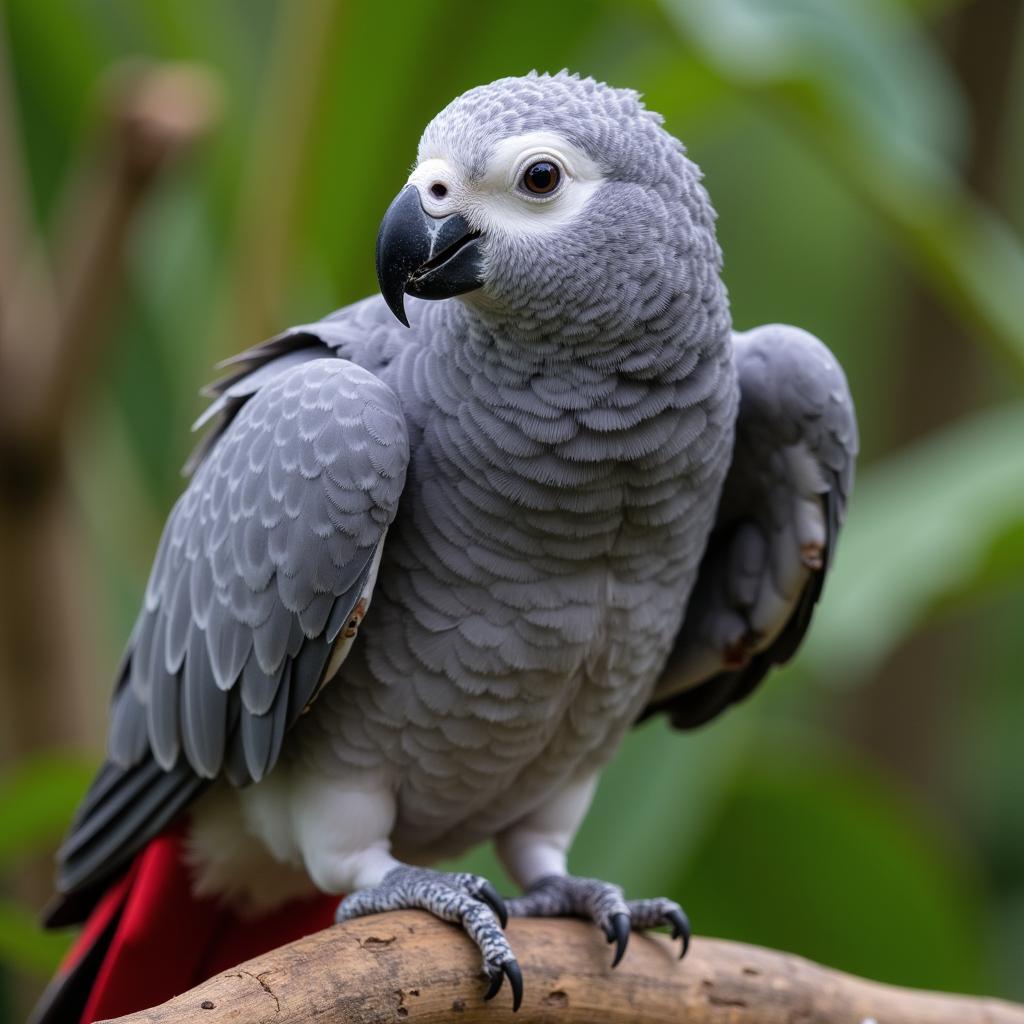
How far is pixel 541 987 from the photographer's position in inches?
43.9

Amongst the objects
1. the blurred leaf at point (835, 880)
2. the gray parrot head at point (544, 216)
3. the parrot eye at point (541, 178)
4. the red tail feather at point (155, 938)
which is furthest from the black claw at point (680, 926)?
the blurred leaf at point (835, 880)

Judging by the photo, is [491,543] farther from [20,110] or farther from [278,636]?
[20,110]

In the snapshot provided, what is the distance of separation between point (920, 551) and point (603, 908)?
2.48ft

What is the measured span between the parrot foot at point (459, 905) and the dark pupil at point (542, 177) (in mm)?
558

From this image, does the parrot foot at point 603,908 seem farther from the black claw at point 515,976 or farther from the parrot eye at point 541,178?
the parrot eye at point 541,178

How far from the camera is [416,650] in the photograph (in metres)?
1.12

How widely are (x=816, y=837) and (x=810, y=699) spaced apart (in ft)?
4.27

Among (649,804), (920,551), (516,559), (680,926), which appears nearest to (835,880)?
(649,804)

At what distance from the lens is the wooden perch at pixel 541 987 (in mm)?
949

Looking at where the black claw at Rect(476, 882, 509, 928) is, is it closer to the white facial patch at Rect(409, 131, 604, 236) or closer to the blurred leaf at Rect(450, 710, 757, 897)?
the white facial patch at Rect(409, 131, 604, 236)

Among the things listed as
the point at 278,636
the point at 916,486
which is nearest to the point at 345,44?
the point at 916,486

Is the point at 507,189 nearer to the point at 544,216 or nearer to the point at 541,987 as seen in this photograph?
the point at 544,216

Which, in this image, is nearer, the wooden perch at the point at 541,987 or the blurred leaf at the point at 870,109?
the wooden perch at the point at 541,987

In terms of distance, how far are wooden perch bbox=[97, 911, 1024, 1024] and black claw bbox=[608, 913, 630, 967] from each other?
0.01 meters
